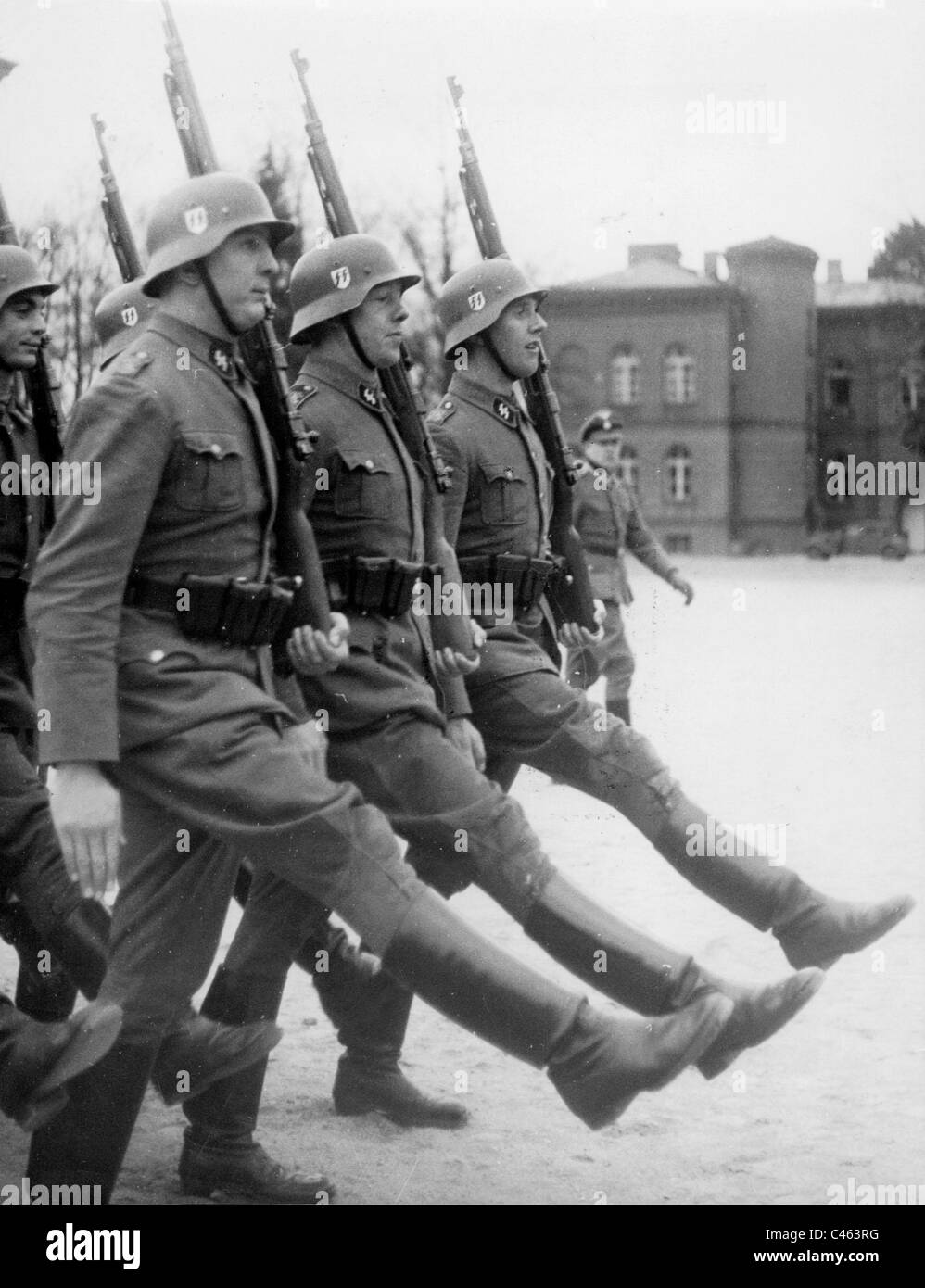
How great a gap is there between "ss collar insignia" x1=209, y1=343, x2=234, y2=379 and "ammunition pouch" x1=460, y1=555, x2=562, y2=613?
1443 mm

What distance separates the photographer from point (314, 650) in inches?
173

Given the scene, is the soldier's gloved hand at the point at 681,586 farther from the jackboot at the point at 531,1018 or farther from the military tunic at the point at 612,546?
the jackboot at the point at 531,1018

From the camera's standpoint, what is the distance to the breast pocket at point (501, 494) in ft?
18.2

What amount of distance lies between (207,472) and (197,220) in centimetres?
56

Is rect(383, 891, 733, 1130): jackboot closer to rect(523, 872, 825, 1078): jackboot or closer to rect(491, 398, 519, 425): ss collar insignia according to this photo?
rect(523, 872, 825, 1078): jackboot

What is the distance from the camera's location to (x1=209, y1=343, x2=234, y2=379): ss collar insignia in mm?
4195

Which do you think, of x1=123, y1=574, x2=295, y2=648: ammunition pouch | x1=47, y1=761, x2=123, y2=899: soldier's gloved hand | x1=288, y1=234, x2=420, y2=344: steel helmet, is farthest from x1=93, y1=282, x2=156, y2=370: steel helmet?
x1=47, y1=761, x2=123, y2=899: soldier's gloved hand

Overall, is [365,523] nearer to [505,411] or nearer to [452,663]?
[452,663]

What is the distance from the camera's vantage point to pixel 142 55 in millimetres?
4883

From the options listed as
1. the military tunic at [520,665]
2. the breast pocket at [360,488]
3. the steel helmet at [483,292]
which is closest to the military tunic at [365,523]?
the breast pocket at [360,488]

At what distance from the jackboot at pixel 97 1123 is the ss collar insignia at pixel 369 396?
1789 mm
